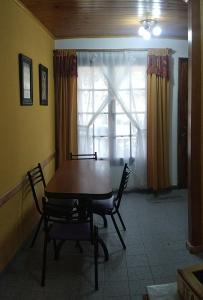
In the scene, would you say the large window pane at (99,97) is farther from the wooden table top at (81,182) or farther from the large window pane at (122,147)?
the wooden table top at (81,182)

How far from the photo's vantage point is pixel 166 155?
15.6 feet

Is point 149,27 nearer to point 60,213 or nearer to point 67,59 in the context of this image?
point 67,59

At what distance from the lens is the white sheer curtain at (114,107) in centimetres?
458

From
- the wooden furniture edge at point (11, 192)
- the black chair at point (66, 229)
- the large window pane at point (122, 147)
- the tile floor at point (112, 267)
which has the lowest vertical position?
the tile floor at point (112, 267)

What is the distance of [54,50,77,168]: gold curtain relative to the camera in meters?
4.52

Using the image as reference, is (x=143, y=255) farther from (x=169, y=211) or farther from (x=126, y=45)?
(x=126, y=45)

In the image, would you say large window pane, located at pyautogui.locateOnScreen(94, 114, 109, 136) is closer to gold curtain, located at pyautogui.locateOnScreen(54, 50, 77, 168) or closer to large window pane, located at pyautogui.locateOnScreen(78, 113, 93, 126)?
large window pane, located at pyautogui.locateOnScreen(78, 113, 93, 126)

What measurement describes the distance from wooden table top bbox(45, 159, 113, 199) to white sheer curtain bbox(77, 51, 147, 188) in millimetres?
1090

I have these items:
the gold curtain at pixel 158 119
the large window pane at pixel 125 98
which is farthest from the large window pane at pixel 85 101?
the gold curtain at pixel 158 119

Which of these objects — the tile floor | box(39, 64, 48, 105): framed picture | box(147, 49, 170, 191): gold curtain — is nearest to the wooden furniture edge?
the tile floor

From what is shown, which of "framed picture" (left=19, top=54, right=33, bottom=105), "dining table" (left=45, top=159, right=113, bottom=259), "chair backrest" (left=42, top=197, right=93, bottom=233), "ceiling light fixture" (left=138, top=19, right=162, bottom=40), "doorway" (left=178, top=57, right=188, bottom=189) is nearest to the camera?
"chair backrest" (left=42, top=197, right=93, bottom=233)

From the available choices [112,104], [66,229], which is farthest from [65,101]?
[66,229]

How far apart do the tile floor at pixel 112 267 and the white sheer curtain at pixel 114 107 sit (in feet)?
4.45

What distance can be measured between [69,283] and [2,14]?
223cm
